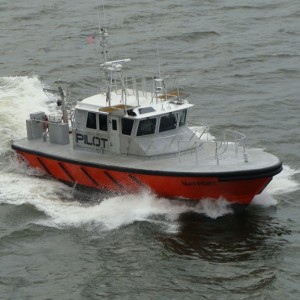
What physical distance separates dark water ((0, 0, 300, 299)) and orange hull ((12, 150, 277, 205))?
277 mm

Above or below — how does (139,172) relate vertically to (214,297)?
above

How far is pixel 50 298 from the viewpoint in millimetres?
15938

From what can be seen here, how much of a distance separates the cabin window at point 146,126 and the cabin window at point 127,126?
0.23 meters

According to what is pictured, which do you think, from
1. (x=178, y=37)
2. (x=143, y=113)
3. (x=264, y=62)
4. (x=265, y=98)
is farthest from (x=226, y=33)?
(x=143, y=113)

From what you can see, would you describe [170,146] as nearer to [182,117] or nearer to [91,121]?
[182,117]

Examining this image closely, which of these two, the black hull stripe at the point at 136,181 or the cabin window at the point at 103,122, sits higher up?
the cabin window at the point at 103,122

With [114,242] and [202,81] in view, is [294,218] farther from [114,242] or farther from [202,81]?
[202,81]

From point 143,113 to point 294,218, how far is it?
429 centimetres

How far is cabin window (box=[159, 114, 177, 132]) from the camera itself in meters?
20.0

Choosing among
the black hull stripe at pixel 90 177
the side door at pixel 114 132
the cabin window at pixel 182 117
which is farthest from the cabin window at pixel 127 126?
the black hull stripe at pixel 90 177

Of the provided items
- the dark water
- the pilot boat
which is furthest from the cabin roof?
the dark water

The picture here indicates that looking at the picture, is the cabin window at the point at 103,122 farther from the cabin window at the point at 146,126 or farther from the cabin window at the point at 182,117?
the cabin window at the point at 182,117

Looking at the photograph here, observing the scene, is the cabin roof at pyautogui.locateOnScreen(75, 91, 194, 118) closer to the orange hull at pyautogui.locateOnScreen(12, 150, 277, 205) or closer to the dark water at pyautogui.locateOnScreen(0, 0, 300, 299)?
the orange hull at pyautogui.locateOnScreen(12, 150, 277, 205)

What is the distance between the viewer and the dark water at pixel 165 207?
1652 cm
